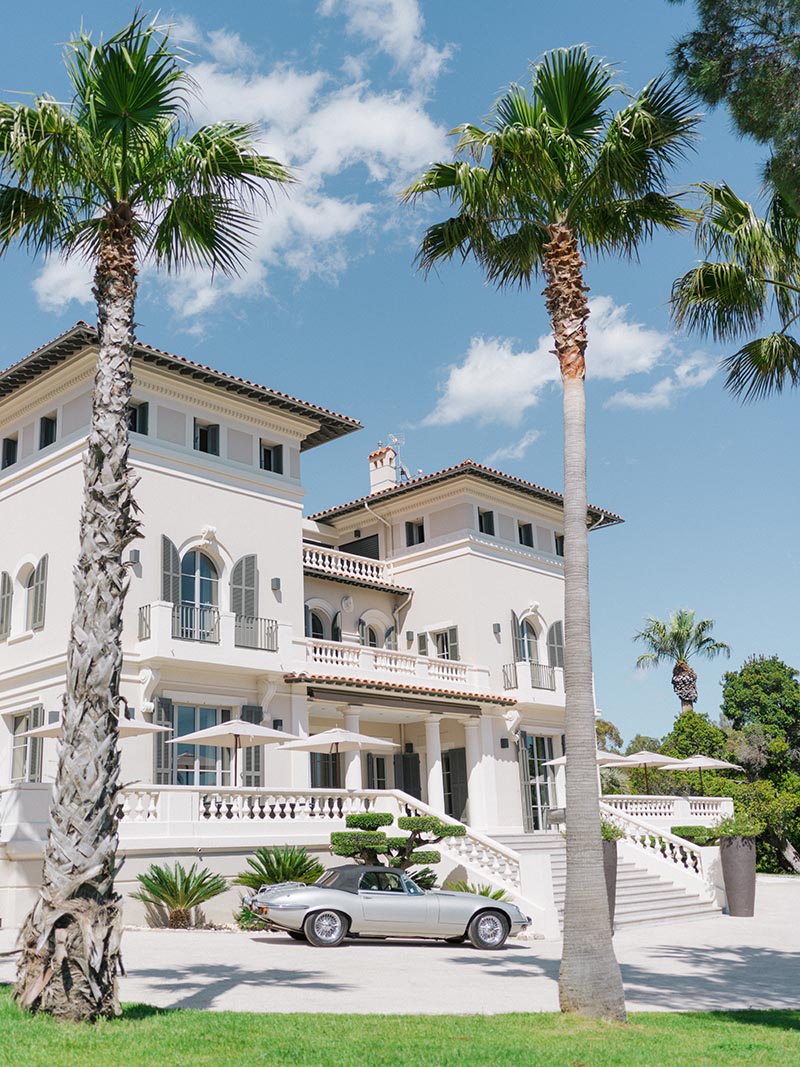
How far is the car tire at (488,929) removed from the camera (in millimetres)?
16016

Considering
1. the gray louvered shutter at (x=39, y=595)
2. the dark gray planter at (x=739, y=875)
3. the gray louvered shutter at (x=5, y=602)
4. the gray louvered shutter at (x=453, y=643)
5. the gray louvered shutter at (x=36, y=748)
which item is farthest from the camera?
the gray louvered shutter at (x=453, y=643)

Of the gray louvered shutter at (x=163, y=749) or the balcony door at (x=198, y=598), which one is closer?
the gray louvered shutter at (x=163, y=749)

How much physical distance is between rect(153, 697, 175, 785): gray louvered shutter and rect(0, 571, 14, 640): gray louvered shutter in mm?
4517

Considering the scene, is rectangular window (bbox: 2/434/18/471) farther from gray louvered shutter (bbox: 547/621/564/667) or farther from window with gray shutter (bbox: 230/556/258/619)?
gray louvered shutter (bbox: 547/621/564/667)

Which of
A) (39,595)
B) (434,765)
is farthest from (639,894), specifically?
(39,595)

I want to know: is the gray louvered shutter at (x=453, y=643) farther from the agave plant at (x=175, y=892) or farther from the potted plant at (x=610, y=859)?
the agave plant at (x=175, y=892)

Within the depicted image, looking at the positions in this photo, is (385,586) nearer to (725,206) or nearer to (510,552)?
(510,552)

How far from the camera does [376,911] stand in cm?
1549

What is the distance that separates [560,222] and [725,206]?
252cm

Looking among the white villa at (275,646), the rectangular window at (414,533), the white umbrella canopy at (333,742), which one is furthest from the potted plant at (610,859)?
the rectangular window at (414,533)

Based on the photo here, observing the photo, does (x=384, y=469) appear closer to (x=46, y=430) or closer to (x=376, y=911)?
(x=46, y=430)

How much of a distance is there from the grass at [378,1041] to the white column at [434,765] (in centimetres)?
1834

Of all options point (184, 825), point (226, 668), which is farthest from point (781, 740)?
point (184, 825)

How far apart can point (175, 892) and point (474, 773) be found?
13725 mm
